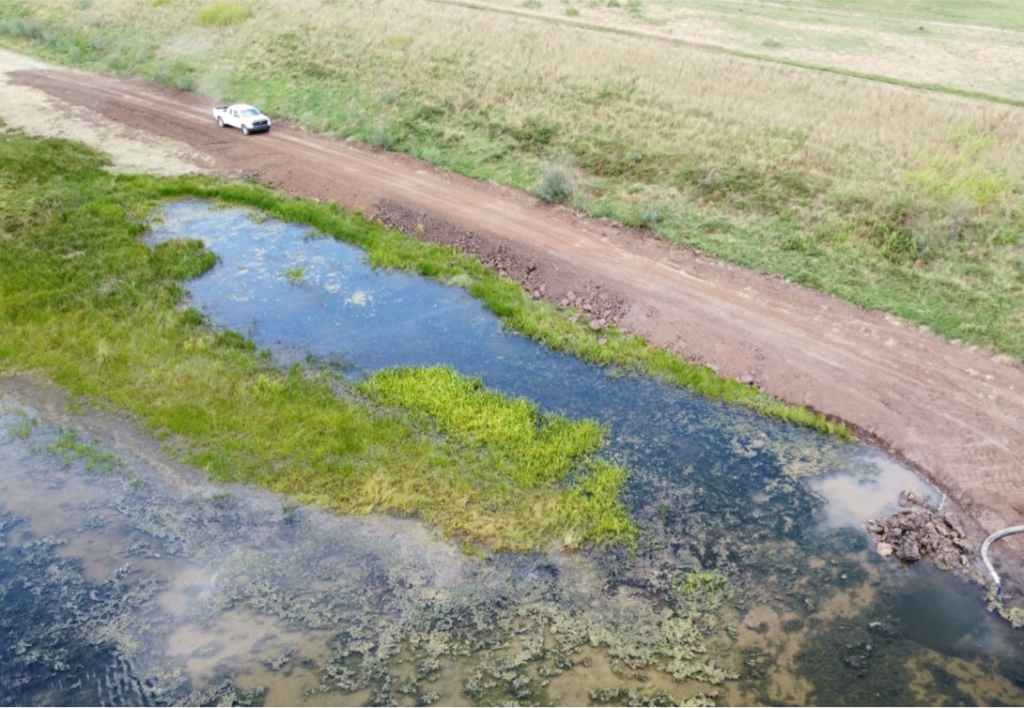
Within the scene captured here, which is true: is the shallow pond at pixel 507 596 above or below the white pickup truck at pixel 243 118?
below

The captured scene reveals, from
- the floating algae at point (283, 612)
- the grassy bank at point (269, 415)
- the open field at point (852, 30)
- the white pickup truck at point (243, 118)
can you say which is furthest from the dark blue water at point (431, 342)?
the open field at point (852, 30)

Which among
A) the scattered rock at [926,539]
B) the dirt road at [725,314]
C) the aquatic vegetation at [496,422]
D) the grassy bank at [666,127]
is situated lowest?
the aquatic vegetation at [496,422]

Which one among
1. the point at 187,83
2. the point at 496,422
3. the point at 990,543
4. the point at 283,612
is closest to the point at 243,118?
the point at 187,83

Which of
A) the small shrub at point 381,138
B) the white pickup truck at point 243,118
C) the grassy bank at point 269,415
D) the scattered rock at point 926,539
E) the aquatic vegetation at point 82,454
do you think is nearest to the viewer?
the scattered rock at point 926,539

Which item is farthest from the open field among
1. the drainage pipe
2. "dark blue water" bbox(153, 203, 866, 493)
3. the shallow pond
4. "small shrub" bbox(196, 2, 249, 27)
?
the shallow pond

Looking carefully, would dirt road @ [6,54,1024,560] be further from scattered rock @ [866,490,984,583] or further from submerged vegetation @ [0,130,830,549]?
submerged vegetation @ [0,130,830,549]

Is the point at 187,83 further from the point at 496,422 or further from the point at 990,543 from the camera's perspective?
the point at 990,543

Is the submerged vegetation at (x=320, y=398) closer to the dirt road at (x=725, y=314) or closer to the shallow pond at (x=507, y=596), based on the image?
the shallow pond at (x=507, y=596)

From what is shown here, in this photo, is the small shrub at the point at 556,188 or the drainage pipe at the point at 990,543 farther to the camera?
the small shrub at the point at 556,188
